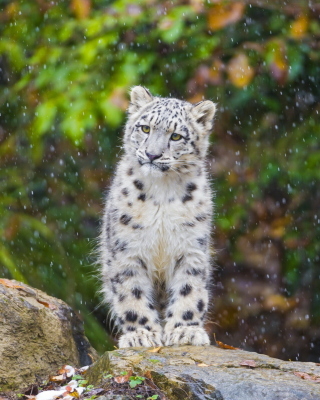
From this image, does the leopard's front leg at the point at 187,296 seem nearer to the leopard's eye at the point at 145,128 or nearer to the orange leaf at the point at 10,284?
the leopard's eye at the point at 145,128

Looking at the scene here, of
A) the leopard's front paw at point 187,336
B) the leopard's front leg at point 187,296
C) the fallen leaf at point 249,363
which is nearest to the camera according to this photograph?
the fallen leaf at point 249,363

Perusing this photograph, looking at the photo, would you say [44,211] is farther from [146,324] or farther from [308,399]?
[308,399]

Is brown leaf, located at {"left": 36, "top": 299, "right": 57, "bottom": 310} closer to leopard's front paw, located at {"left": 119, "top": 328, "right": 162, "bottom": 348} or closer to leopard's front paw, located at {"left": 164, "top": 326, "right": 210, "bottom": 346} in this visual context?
leopard's front paw, located at {"left": 119, "top": 328, "right": 162, "bottom": 348}

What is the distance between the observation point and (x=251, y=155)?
798cm

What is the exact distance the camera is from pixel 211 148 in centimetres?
813

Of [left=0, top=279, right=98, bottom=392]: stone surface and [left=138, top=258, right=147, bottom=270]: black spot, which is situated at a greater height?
[left=138, top=258, right=147, bottom=270]: black spot

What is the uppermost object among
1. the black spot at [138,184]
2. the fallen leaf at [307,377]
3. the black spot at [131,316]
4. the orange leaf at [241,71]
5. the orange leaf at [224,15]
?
the orange leaf at [224,15]

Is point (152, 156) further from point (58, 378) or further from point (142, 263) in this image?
point (58, 378)

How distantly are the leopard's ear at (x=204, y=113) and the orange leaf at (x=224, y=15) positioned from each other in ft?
5.27

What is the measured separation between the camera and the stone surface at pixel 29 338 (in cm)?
493

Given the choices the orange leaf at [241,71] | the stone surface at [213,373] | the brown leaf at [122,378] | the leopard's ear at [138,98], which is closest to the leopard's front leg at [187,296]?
the stone surface at [213,373]

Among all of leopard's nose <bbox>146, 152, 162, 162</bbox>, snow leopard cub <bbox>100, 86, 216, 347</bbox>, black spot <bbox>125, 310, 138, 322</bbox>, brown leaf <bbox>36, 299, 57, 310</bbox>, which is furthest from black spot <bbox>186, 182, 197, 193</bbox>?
brown leaf <bbox>36, 299, 57, 310</bbox>

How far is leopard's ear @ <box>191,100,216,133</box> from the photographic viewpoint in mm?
5840

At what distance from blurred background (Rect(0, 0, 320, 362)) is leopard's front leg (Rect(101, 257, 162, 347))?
1.91 m
